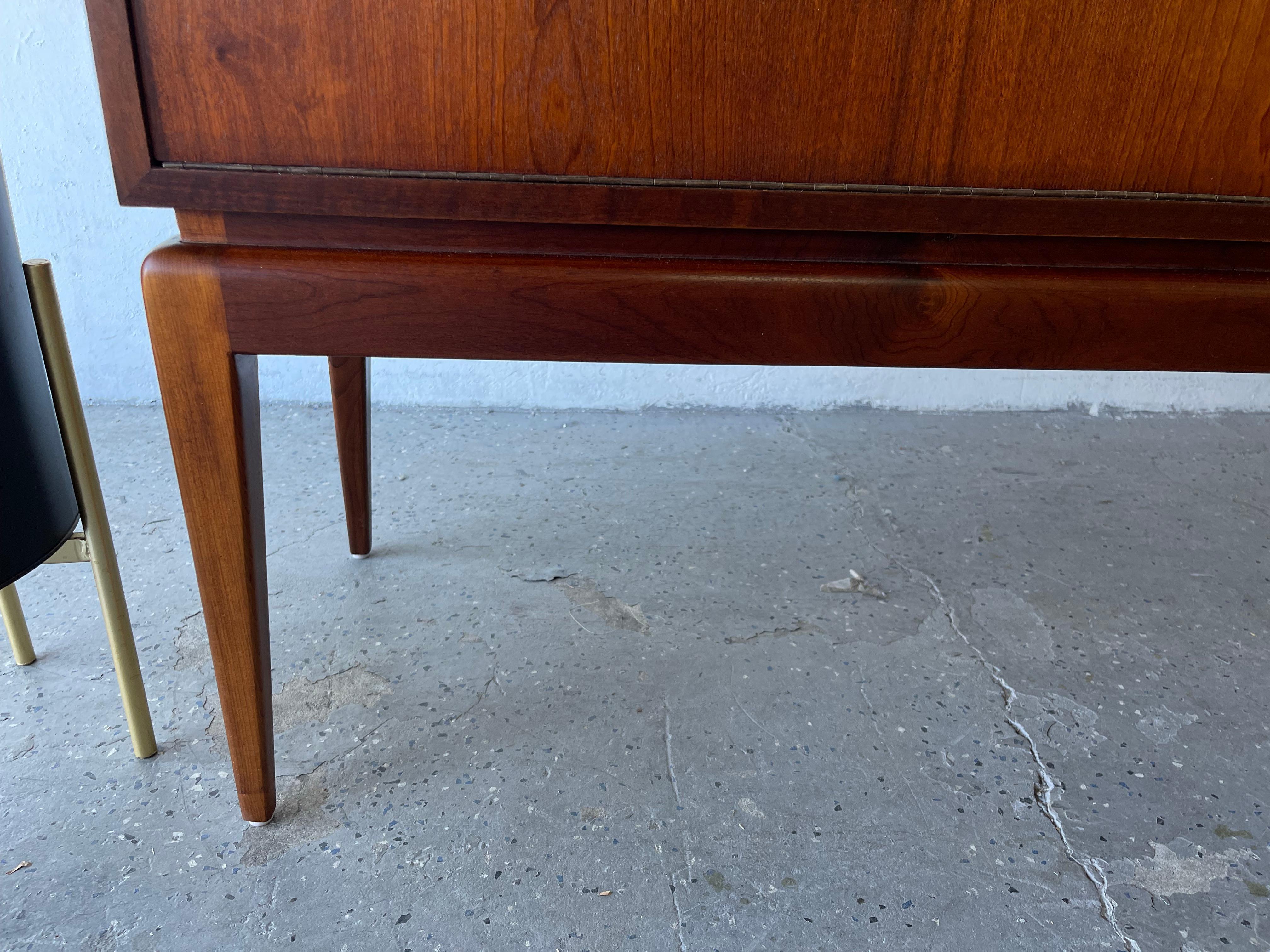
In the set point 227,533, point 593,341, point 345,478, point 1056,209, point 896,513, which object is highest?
point 1056,209

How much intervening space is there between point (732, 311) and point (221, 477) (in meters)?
0.47

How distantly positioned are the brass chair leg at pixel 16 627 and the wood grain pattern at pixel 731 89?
2.59 ft

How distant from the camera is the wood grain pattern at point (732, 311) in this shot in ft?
2.31

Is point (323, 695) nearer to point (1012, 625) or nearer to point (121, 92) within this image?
point (121, 92)

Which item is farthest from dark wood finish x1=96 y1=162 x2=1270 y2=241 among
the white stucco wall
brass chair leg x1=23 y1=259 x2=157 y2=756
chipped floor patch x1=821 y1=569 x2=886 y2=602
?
the white stucco wall

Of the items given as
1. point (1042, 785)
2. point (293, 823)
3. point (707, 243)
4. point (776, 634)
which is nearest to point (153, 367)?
point (293, 823)

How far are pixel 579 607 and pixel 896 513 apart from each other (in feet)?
2.25

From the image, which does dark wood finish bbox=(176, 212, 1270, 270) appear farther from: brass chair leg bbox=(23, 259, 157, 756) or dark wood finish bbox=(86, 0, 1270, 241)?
brass chair leg bbox=(23, 259, 157, 756)

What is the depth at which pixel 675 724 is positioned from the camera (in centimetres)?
113

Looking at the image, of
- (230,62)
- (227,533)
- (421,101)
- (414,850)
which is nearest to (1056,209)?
(421,101)

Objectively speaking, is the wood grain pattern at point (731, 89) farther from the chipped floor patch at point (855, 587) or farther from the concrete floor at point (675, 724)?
the chipped floor patch at point (855, 587)

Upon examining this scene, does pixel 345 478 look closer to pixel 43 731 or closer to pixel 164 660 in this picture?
pixel 164 660

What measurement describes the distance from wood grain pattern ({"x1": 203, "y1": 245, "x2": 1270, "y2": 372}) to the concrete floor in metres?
0.53

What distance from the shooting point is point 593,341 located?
0.73m
